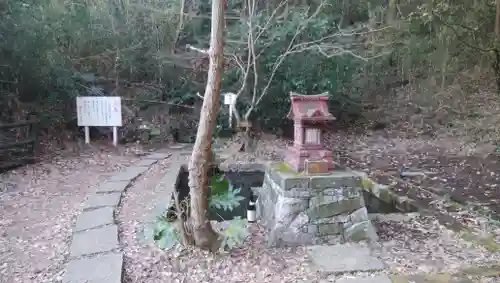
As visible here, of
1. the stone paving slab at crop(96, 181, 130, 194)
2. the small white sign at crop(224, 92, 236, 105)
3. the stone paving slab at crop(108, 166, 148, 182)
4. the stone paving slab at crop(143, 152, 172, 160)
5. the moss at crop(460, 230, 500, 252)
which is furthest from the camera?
the small white sign at crop(224, 92, 236, 105)

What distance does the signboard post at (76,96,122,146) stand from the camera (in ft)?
20.8

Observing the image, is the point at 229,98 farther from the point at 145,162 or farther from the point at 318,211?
Result: the point at 318,211

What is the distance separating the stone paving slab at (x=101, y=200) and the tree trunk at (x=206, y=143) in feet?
4.94

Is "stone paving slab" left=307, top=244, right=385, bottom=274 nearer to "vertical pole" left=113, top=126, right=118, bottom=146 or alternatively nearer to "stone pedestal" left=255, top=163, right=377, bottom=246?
"stone pedestal" left=255, top=163, right=377, bottom=246

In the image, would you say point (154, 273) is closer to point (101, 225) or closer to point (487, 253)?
point (101, 225)

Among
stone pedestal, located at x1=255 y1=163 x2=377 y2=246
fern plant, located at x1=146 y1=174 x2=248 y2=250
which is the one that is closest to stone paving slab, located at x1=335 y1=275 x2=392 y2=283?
stone pedestal, located at x1=255 y1=163 x2=377 y2=246

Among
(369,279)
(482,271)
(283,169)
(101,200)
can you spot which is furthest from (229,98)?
(482,271)

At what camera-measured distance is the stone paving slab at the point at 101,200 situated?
12.8 feet

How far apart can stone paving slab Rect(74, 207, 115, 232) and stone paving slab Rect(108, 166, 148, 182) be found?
3.48 feet

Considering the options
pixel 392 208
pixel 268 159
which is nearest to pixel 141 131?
pixel 268 159

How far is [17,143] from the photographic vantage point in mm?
5281

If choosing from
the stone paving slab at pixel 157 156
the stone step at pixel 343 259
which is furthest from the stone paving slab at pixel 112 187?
the stone step at pixel 343 259

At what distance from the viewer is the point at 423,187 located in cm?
482

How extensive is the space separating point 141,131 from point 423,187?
4.66 meters
